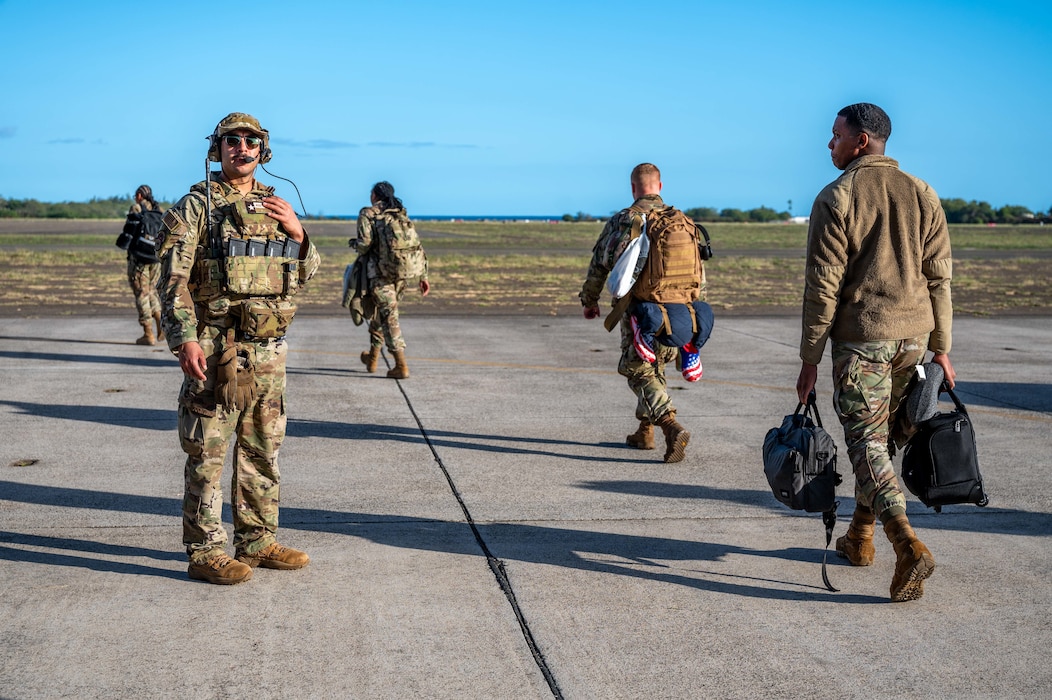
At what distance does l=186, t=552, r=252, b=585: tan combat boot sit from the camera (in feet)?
15.7

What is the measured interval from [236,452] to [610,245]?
323 centimetres

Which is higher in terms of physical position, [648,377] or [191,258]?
[191,258]

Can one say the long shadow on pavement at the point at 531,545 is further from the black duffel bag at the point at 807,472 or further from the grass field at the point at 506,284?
the grass field at the point at 506,284

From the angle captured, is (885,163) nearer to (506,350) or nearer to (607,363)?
(607,363)

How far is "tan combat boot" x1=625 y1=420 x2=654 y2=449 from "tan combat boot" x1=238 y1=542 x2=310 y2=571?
338 cm

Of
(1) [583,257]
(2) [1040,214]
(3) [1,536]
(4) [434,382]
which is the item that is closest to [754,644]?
(3) [1,536]

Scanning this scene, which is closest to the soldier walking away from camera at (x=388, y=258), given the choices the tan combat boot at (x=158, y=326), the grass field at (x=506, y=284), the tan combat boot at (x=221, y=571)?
the tan combat boot at (x=158, y=326)

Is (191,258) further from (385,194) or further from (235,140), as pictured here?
(385,194)

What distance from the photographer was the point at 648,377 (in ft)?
24.6

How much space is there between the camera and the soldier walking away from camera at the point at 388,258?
432 inches

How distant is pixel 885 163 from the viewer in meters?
4.83

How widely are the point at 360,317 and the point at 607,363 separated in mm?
2826

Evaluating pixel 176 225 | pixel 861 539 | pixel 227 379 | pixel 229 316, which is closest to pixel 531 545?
pixel 861 539

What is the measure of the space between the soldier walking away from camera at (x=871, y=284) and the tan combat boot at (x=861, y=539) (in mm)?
331
